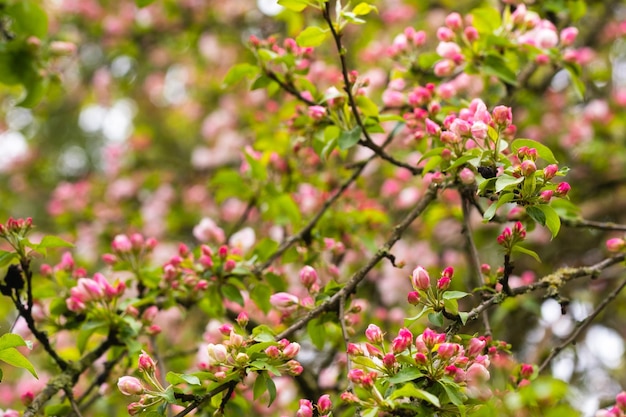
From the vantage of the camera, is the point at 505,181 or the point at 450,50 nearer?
the point at 505,181

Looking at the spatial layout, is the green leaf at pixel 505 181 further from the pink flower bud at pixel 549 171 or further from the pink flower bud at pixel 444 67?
the pink flower bud at pixel 444 67

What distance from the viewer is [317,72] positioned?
8.34 feet

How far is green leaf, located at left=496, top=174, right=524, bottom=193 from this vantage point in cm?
121

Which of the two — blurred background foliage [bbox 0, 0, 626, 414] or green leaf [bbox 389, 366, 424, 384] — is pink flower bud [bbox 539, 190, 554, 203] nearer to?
green leaf [bbox 389, 366, 424, 384]

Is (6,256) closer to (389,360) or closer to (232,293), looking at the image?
(232,293)

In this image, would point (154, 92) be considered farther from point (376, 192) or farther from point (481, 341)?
point (481, 341)

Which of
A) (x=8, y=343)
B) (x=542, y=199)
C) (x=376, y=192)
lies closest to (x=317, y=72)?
(x=376, y=192)

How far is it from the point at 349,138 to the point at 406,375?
0.66 metres

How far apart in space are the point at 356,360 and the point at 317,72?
1505mm

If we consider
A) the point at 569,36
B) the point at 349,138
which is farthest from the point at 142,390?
the point at 569,36

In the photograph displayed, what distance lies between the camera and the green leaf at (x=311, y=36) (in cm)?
156

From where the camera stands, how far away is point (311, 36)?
5.16 ft

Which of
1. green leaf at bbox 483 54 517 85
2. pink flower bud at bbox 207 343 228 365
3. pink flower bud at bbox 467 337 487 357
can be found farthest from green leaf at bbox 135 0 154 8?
pink flower bud at bbox 467 337 487 357

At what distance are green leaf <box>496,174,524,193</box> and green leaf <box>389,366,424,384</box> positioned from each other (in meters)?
0.37
